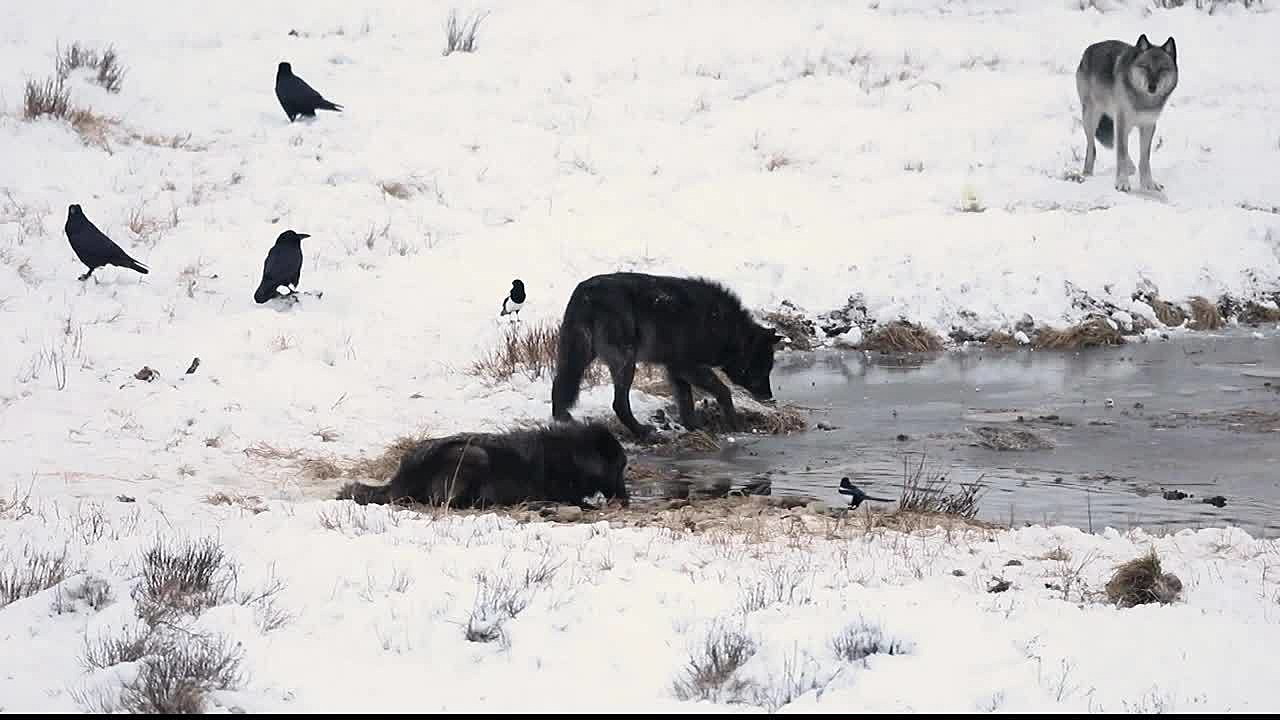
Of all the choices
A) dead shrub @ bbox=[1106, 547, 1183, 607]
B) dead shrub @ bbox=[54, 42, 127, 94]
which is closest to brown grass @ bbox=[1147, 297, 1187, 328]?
dead shrub @ bbox=[1106, 547, 1183, 607]

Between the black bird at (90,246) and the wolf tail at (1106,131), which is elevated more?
the wolf tail at (1106,131)

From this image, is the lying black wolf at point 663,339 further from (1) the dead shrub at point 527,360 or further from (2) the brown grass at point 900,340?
(2) the brown grass at point 900,340

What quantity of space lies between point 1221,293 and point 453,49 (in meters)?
12.7

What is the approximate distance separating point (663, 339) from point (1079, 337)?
5.24 metres

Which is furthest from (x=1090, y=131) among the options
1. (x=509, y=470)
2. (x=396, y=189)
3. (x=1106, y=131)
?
(x=509, y=470)

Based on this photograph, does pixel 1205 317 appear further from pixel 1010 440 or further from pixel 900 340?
pixel 1010 440

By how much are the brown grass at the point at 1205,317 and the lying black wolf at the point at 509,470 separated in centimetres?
822

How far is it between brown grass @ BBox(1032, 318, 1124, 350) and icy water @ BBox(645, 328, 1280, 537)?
0.78 ft

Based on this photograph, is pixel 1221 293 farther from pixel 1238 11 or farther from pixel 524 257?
pixel 1238 11

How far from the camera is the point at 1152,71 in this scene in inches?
703

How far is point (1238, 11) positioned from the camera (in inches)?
984

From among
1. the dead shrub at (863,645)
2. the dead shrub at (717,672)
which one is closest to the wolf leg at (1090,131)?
the dead shrub at (863,645)

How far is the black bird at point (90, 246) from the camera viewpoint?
40.6 ft

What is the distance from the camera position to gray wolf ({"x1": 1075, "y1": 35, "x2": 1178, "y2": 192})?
17828mm
